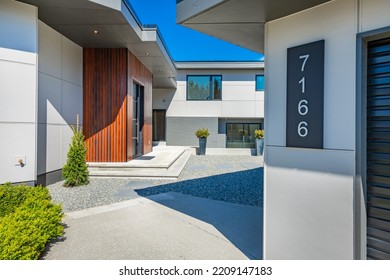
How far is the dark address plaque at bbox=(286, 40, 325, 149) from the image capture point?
2.43 metres

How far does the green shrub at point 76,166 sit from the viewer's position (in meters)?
7.10

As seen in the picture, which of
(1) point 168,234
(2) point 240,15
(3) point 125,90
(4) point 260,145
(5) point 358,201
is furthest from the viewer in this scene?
(4) point 260,145

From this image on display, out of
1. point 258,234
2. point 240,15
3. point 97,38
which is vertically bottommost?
point 258,234

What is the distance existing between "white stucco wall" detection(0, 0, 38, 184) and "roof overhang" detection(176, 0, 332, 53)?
15.5 ft

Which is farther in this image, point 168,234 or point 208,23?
point 168,234

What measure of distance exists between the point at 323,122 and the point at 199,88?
16.3 meters

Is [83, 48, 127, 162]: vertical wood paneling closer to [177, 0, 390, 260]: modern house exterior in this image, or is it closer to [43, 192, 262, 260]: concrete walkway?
[43, 192, 262, 260]: concrete walkway

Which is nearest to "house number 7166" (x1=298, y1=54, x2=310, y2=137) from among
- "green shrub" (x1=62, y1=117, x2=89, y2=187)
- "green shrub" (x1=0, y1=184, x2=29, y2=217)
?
"green shrub" (x1=0, y1=184, x2=29, y2=217)

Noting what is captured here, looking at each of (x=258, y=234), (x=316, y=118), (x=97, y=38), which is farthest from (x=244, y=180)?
(x=97, y=38)

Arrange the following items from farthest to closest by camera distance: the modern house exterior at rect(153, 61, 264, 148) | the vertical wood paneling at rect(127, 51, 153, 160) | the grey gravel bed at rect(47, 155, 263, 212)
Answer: the modern house exterior at rect(153, 61, 264, 148), the vertical wood paneling at rect(127, 51, 153, 160), the grey gravel bed at rect(47, 155, 263, 212)

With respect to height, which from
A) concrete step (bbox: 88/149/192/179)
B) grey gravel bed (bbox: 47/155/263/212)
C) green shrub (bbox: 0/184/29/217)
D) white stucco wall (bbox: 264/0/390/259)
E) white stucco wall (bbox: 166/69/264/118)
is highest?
white stucco wall (bbox: 166/69/264/118)
